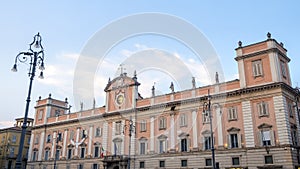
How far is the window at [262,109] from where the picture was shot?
30805 mm

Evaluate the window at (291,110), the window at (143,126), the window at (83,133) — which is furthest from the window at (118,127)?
the window at (291,110)

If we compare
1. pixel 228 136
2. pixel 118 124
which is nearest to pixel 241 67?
pixel 228 136

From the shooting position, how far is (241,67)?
33.7 m

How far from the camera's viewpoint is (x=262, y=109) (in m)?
31.1

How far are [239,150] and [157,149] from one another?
1126cm

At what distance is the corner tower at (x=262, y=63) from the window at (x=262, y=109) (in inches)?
93.9

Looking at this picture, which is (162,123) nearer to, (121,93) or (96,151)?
(121,93)

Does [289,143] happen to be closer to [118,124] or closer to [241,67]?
[241,67]

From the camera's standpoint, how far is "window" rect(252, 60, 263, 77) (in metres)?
32.2

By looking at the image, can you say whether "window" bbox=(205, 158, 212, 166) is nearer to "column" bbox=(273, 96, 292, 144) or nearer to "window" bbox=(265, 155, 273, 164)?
"window" bbox=(265, 155, 273, 164)

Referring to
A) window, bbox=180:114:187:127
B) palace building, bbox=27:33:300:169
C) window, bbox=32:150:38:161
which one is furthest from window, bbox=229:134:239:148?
window, bbox=32:150:38:161

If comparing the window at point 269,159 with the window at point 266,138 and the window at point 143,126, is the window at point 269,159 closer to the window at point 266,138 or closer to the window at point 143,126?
the window at point 266,138

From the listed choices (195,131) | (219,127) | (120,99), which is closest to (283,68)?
(219,127)

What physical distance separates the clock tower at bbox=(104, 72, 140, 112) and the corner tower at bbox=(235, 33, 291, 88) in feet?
53.3
